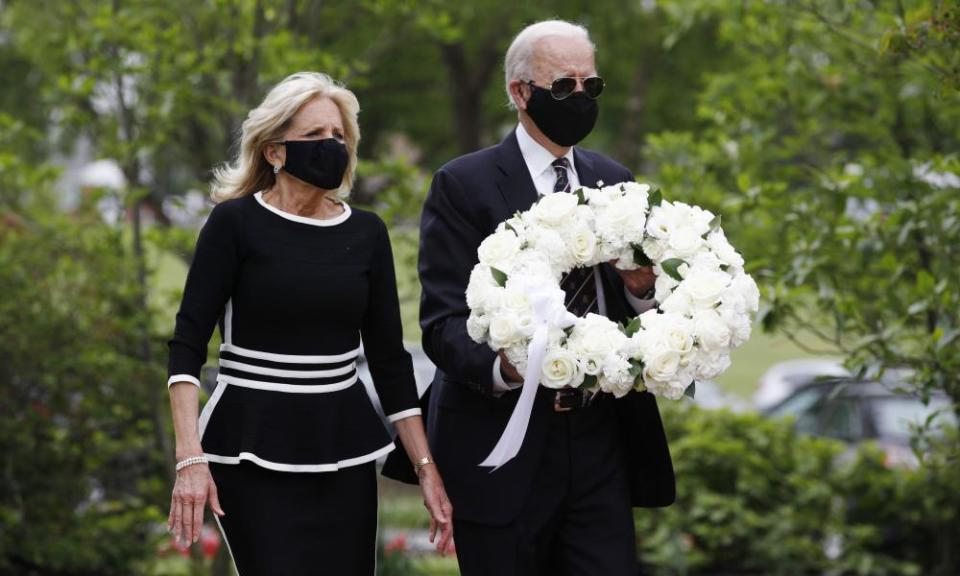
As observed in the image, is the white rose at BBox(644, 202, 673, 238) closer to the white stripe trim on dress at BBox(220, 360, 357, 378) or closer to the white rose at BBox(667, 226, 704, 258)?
the white rose at BBox(667, 226, 704, 258)

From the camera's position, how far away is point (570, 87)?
157 inches

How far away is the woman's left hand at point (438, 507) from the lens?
4.04m

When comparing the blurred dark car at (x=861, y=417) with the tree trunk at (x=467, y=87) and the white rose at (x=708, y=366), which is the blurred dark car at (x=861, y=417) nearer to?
the tree trunk at (x=467, y=87)

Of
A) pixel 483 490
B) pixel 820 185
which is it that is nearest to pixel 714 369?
pixel 483 490

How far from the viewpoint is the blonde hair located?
4.09 metres

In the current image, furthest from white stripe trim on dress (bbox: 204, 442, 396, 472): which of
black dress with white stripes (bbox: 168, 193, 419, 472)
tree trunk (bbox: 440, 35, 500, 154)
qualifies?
tree trunk (bbox: 440, 35, 500, 154)

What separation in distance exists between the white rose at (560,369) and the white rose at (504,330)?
0.35ft

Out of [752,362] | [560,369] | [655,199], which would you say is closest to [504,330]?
[560,369]

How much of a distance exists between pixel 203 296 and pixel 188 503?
61 cm

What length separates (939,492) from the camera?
25.7ft

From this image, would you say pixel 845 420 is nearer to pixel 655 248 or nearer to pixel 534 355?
pixel 655 248

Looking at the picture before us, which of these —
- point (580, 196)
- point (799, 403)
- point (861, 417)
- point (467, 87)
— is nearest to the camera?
point (580, 196)

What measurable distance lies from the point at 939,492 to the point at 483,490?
15.8ft

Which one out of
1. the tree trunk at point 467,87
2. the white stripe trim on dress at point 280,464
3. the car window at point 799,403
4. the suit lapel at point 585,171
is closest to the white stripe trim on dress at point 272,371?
the white stripe trim on dress at point 280,464
